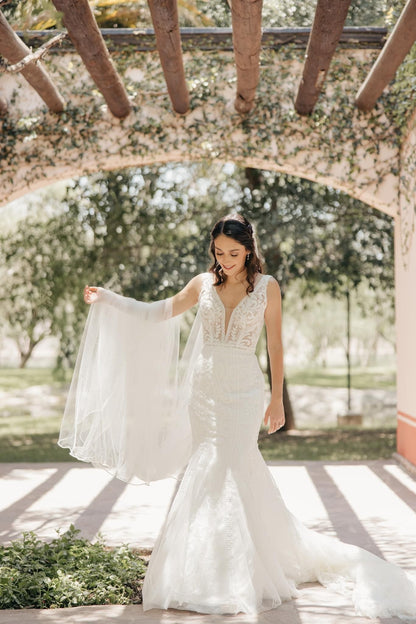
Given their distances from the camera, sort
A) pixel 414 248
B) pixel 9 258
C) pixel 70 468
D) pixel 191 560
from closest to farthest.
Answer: pixel 191 560 < pixel 414 248 < pixel 70 468 < pixel 9 258

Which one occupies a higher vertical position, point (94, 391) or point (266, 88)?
point (266, 88)

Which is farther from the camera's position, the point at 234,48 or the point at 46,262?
the point at 46,262

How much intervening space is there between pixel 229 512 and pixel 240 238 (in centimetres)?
125

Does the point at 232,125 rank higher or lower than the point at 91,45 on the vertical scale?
higher

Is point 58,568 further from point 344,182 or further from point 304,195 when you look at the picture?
point 304,195

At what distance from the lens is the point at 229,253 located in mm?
3566

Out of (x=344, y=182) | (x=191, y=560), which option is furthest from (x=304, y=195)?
(x=191, y=560)

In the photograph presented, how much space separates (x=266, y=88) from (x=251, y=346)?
4496 millimetres

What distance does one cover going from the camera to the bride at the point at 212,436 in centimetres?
325

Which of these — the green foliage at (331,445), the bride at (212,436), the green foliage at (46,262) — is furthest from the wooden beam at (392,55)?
the green foliage at (46,262)

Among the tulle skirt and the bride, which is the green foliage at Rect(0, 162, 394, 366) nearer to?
the bride

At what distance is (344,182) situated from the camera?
24.8ft

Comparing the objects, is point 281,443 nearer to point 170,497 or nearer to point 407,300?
point 407,300

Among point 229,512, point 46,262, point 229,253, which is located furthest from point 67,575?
point 46,262
